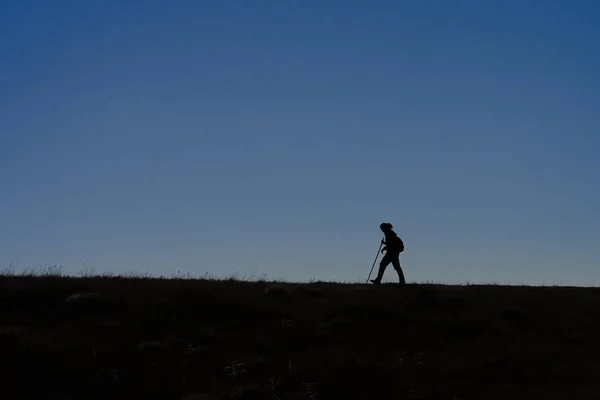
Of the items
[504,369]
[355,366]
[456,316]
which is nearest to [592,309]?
[456,316]

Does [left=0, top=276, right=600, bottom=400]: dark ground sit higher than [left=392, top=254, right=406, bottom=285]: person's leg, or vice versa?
[left=392, top=254, right=406, bottom=285]: person's leg

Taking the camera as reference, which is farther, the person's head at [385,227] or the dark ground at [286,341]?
the person's head at [385,227]

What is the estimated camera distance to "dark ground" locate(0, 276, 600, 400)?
19.3 meters

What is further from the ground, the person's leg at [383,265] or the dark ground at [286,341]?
the person's leg at [383,265]

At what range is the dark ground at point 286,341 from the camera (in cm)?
1933

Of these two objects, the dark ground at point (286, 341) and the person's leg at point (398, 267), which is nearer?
the dark ground at point (286, 341)

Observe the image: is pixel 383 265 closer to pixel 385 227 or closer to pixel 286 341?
pixel 385 227

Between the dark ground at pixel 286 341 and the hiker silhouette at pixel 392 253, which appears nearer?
the dark ground at pixel 286 341

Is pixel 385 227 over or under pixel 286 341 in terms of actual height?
over

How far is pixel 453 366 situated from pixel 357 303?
4.82 m

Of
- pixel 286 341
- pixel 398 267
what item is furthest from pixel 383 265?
pixel 286 341

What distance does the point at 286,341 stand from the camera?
2203cm

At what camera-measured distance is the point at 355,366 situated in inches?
811

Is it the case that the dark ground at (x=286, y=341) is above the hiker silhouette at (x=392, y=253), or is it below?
below
